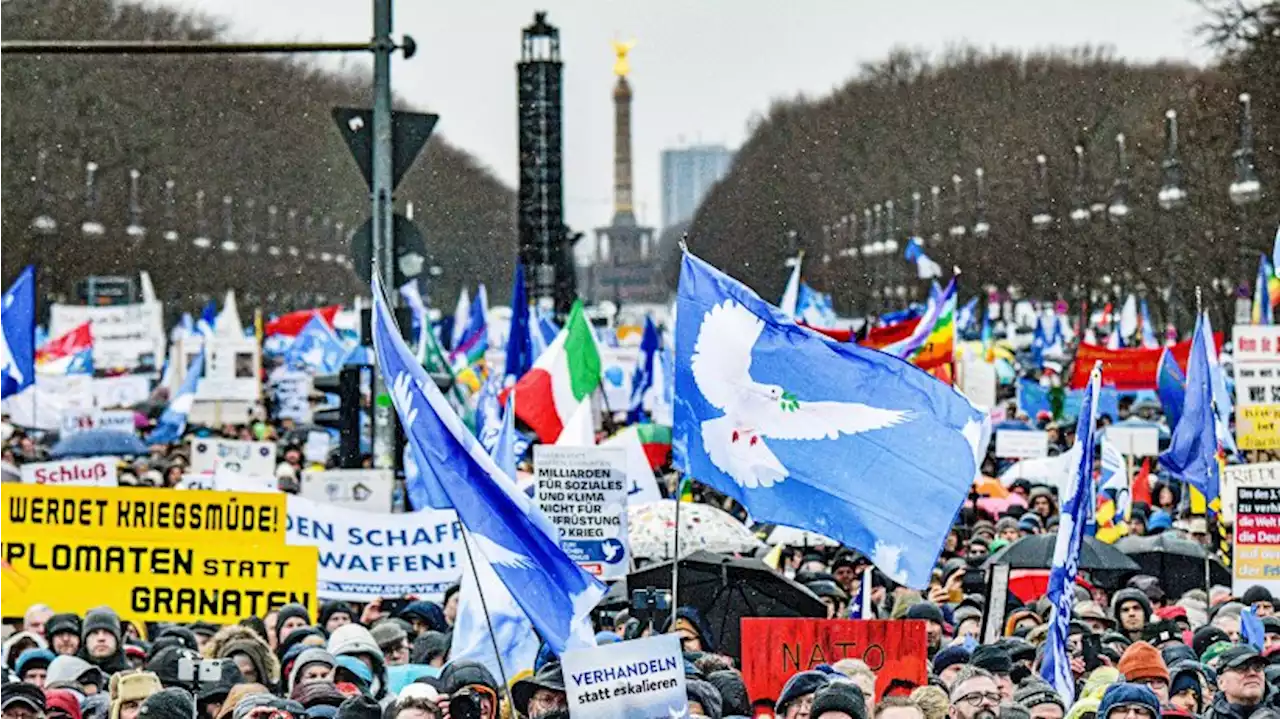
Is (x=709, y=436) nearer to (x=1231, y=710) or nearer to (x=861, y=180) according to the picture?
(x=1231, y=710)

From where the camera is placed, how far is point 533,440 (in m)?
25.9

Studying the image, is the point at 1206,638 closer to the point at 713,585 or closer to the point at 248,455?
the point at 713,585

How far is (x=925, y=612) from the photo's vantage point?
13.8 m

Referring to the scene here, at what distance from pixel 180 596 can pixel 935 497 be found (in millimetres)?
3864

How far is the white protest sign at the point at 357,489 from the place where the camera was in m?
17.3

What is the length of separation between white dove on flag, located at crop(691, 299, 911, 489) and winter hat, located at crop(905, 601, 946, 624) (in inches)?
82.5

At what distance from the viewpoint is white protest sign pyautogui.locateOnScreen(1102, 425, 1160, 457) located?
24766 mm

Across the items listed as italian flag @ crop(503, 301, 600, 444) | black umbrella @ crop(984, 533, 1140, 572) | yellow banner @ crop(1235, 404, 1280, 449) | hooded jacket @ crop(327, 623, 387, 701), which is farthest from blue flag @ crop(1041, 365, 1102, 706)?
italian flag @ crop(503, 301, 600, 444)

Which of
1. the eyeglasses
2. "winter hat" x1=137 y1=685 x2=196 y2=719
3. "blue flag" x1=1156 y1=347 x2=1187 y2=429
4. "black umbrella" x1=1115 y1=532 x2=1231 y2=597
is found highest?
"blue flag" x1=1156 y1=347 x2=1187 y2=429

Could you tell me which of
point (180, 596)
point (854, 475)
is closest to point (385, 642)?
point (180, 596)

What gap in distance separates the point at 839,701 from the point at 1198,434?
9.59 metres

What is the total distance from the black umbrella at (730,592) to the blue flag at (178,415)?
54.7 ft

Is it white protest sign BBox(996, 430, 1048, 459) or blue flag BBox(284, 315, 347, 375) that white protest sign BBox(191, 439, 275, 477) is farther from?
blue flag BBox(284, 315, 347, 375)

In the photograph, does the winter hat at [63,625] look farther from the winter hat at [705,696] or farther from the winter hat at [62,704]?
the winter hat at [705,696]
